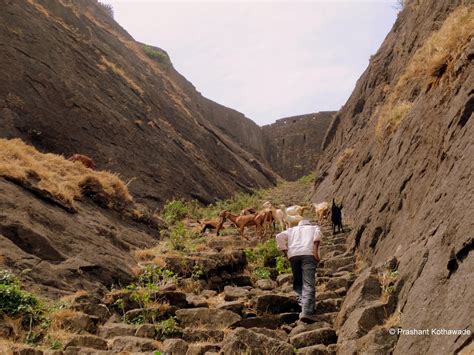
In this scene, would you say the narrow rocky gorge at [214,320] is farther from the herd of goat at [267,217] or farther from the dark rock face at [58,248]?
the herd of goat at [267,217]

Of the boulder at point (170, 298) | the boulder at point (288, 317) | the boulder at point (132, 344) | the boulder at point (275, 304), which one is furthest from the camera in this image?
the boulder at point (170, 298)

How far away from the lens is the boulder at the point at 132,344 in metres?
7.40

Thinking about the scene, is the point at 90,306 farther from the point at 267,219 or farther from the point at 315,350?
the point at 267,219

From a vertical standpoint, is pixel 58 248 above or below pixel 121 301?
above

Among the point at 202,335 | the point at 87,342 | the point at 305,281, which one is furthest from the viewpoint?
the point at 305,281

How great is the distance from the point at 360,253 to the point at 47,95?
1292 centimetres

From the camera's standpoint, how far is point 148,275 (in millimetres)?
10938

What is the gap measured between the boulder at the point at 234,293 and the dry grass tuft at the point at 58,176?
456 centimetres

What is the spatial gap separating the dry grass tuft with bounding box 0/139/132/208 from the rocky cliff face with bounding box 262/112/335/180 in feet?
101

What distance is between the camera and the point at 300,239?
974 centimetres

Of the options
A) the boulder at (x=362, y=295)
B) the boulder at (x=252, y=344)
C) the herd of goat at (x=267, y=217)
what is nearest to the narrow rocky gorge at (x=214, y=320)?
the boulder at (x=252, y=344)

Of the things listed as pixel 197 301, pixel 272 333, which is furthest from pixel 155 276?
pixel 272 333

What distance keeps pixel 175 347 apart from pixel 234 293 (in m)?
3.03

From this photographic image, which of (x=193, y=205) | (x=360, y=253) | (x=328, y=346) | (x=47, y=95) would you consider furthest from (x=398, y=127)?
(x=47, y=95)
